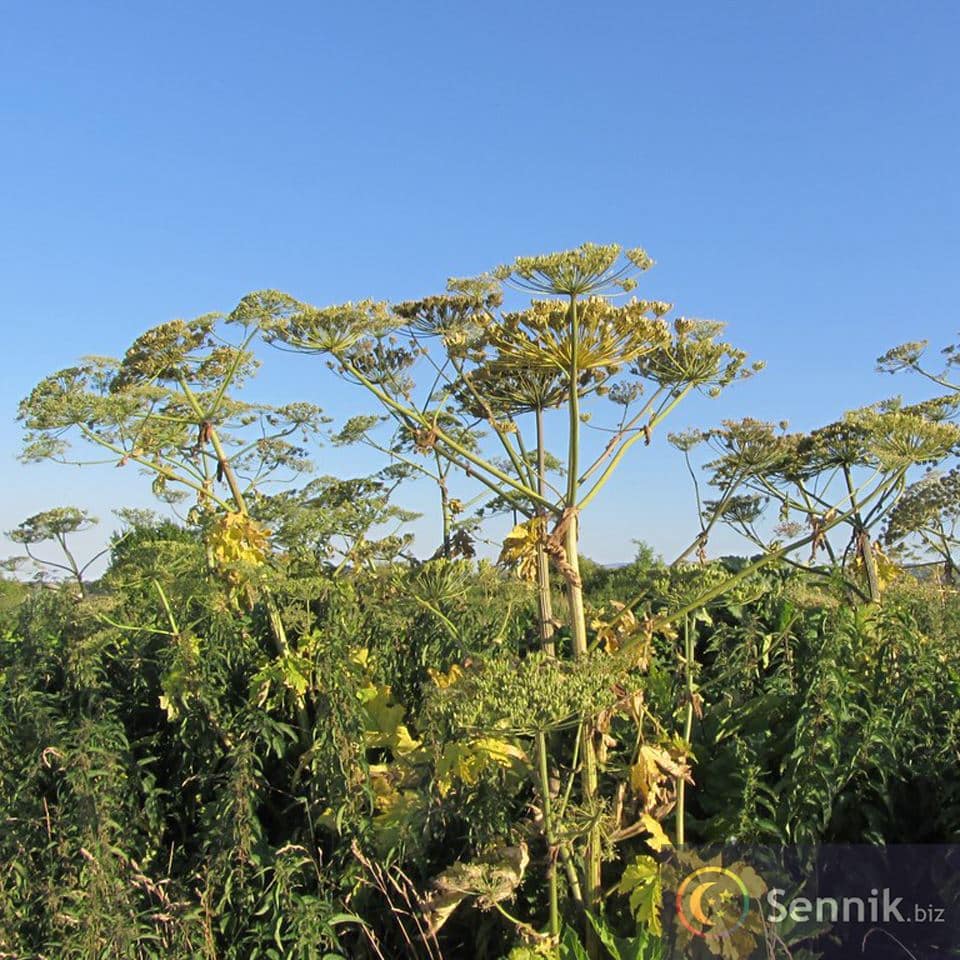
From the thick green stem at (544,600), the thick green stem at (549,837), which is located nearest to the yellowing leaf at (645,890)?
the thick green stem at (549,837)

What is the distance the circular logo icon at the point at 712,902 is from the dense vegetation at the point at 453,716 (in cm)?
14

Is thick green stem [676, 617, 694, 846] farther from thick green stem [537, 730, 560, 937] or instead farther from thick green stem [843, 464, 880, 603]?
thick green stem [843, 464, 880, 603]

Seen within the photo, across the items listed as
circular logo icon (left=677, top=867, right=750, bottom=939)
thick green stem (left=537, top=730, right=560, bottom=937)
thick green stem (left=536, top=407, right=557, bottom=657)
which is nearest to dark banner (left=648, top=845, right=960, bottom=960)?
circular logo icon (left=677, top=867, right=750, bottom=939)

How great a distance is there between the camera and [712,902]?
10.1 feet

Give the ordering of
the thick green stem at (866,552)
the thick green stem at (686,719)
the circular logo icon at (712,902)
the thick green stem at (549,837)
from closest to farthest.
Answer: the thick green stem at (549,837)
the circular logo icon at (712,902)
the thick green stem at (686,719)
the thick green stem at (866,552)

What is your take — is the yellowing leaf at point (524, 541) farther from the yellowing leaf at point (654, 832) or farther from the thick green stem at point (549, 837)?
the yellowing leaf at point (654, 832)

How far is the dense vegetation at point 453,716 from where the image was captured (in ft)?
10.1

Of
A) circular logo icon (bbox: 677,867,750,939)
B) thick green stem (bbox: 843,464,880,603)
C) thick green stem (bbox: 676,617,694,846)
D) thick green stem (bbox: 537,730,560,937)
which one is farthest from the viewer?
thick green stem (bbox: 843,464,880,603)

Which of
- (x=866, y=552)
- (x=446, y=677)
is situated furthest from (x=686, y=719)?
(x=866, y=552)

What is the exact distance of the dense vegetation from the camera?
3092 mm

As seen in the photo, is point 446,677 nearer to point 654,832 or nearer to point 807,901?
point 654,832

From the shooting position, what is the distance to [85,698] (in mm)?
3773

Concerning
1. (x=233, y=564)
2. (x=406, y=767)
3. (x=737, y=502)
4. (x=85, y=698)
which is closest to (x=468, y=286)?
(x=233, y=564)

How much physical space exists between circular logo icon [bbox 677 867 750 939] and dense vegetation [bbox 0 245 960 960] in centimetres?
14
